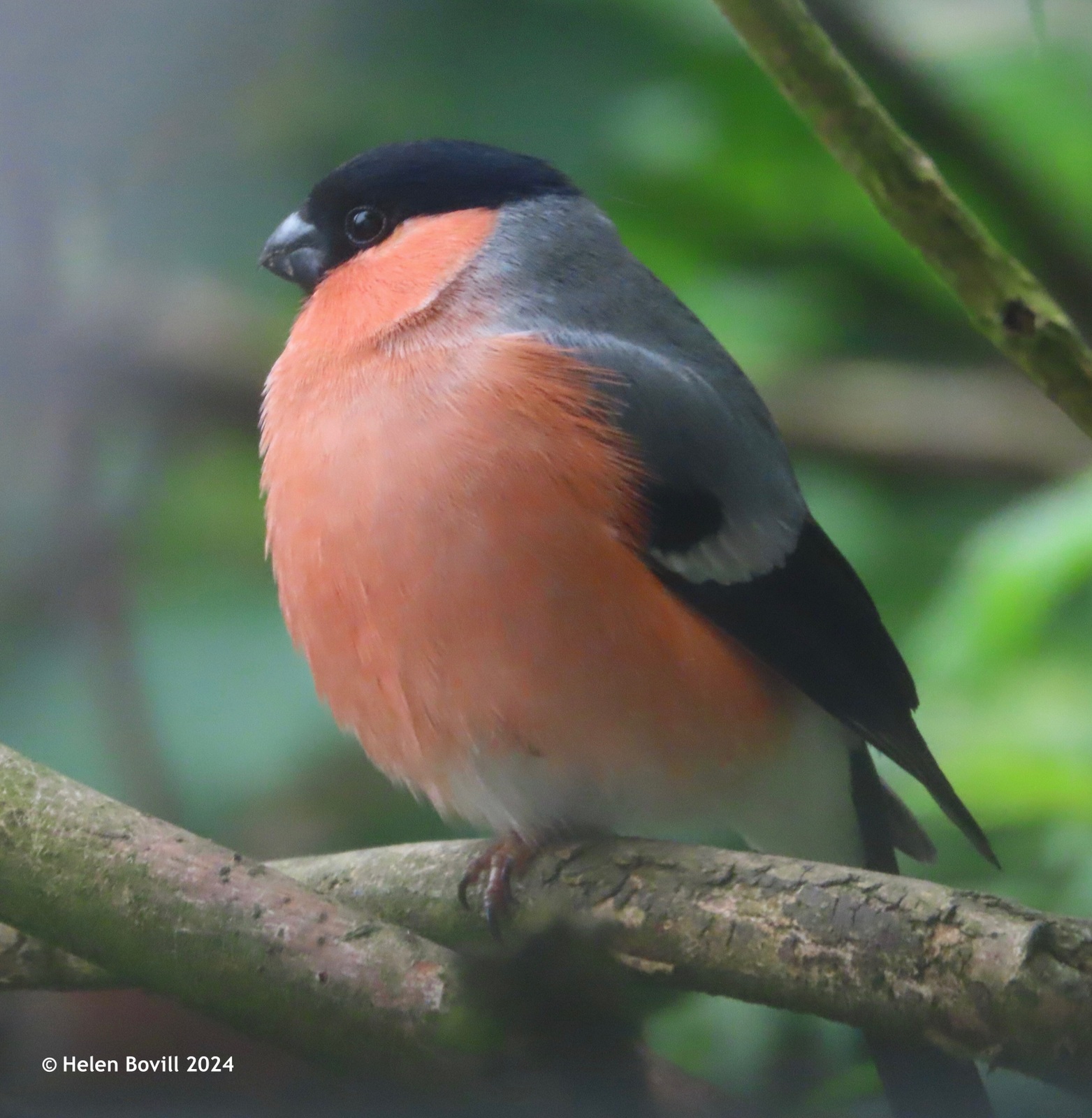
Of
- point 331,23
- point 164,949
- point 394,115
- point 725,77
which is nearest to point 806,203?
point 725,77

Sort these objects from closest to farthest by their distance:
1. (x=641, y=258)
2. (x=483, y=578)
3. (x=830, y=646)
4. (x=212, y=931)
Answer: (x=212, y=931), (x=483, y=578), (x=830, y=646), (x=641, y=258)

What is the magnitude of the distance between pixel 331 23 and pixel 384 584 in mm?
999

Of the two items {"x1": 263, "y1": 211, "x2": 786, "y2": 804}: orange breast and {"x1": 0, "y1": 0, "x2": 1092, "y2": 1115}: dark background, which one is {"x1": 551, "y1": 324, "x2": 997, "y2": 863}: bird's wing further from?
{"x1": 0, "y1": 0, "x2": 1092, "y2": 1115}: dark background

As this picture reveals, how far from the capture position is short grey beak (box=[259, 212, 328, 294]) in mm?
1913

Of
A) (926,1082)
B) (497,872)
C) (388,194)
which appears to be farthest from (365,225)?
(926,1082)

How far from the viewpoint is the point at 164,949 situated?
127cm

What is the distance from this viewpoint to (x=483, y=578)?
148 centimetres

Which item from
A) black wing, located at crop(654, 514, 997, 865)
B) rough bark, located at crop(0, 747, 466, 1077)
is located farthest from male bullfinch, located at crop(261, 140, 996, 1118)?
rough bark, located at crop(0, 747, 466, 1077)

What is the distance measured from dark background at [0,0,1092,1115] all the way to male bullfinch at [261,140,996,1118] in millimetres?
210

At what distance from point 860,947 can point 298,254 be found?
121cm

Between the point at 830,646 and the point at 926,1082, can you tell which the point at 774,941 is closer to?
the point at 926,1082

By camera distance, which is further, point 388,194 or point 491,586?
point 388,194

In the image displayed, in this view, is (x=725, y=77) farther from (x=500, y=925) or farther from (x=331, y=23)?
(x=500, y=925)

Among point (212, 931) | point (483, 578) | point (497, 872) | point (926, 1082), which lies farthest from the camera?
point (497, 872)
